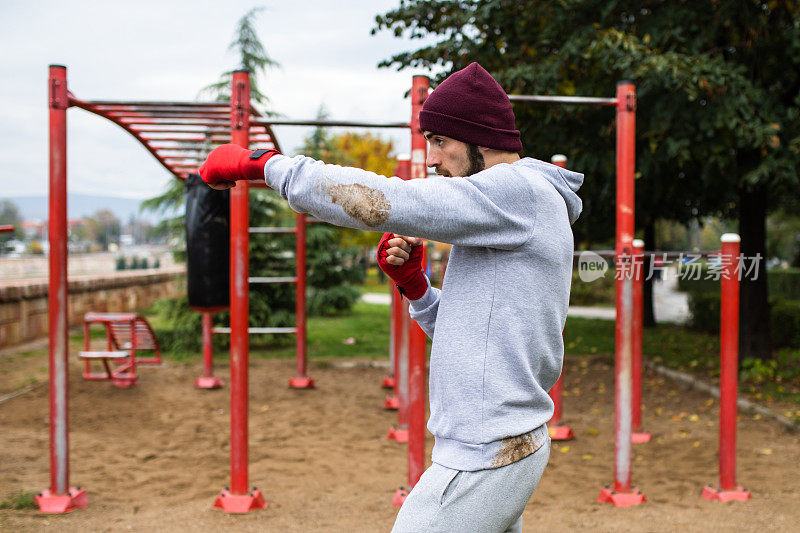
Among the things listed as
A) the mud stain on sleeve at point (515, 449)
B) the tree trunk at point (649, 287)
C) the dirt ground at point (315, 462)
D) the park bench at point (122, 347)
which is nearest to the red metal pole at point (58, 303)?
the dirt ground at point (315, 462)

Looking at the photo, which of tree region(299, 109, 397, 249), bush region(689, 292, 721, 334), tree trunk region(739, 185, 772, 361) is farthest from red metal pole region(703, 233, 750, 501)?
tree region(299, 109, 397, 249)

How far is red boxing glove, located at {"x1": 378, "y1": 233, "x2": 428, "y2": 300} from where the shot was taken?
4.97 feet

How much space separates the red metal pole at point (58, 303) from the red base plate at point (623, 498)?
2.97 m

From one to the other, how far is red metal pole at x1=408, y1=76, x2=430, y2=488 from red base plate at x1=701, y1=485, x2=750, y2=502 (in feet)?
5.63

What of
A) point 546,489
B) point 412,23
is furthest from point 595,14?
point 546,489

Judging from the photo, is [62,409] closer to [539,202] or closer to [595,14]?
[539,202]

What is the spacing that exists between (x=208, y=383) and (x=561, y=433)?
372 cm

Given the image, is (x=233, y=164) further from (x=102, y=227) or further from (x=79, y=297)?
(x=102, y=227)

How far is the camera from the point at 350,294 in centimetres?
1483

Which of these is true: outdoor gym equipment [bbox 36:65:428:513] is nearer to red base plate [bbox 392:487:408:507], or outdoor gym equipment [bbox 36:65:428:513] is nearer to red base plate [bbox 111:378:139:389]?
red base plate [bbox 392:487:408:507]

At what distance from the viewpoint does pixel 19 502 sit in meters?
3.76

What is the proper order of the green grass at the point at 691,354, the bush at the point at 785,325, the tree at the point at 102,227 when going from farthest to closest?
the tree at the point at 102,227 < the bush at the point at 785,325 < the green grass at the point at 691,354

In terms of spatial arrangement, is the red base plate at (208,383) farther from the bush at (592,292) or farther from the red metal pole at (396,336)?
the bush at (592,292)

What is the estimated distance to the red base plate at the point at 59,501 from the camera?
3.69 meters
